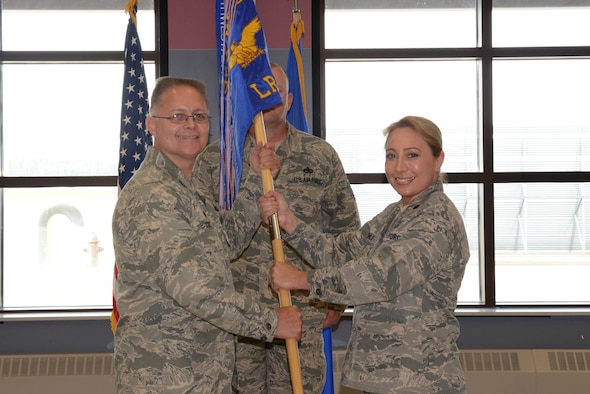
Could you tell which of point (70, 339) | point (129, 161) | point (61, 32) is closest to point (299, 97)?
point (129, 161)

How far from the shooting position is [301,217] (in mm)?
3271

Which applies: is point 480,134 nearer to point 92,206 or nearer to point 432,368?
point 92,206

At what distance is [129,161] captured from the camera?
3.66 m

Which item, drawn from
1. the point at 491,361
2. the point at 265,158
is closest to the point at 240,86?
the point at 265,158

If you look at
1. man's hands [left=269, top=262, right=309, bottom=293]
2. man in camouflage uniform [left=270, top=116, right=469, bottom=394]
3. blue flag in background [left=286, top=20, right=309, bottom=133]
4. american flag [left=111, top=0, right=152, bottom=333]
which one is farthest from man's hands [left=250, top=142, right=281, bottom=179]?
blue flag in background [left=286, top=20, right=309, bottom=133]

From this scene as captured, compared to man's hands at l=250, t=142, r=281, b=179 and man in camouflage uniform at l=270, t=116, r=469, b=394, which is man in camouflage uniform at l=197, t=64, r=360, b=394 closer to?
man's hands at l=250, t=142, r=281, b=179

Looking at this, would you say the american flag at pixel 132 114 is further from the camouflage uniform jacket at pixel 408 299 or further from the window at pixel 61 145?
the camouflage uniform jacket at pixel 408 299

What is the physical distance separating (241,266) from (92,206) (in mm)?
1814

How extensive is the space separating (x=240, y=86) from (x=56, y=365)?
2532mm

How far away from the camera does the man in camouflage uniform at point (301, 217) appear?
3.17 m

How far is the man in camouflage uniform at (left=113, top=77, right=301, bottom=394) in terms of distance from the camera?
83.5 inches

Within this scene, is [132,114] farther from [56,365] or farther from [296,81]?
[56,365]

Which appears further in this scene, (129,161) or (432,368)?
(129,161)

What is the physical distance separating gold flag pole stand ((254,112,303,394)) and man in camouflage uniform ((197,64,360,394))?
44cm
